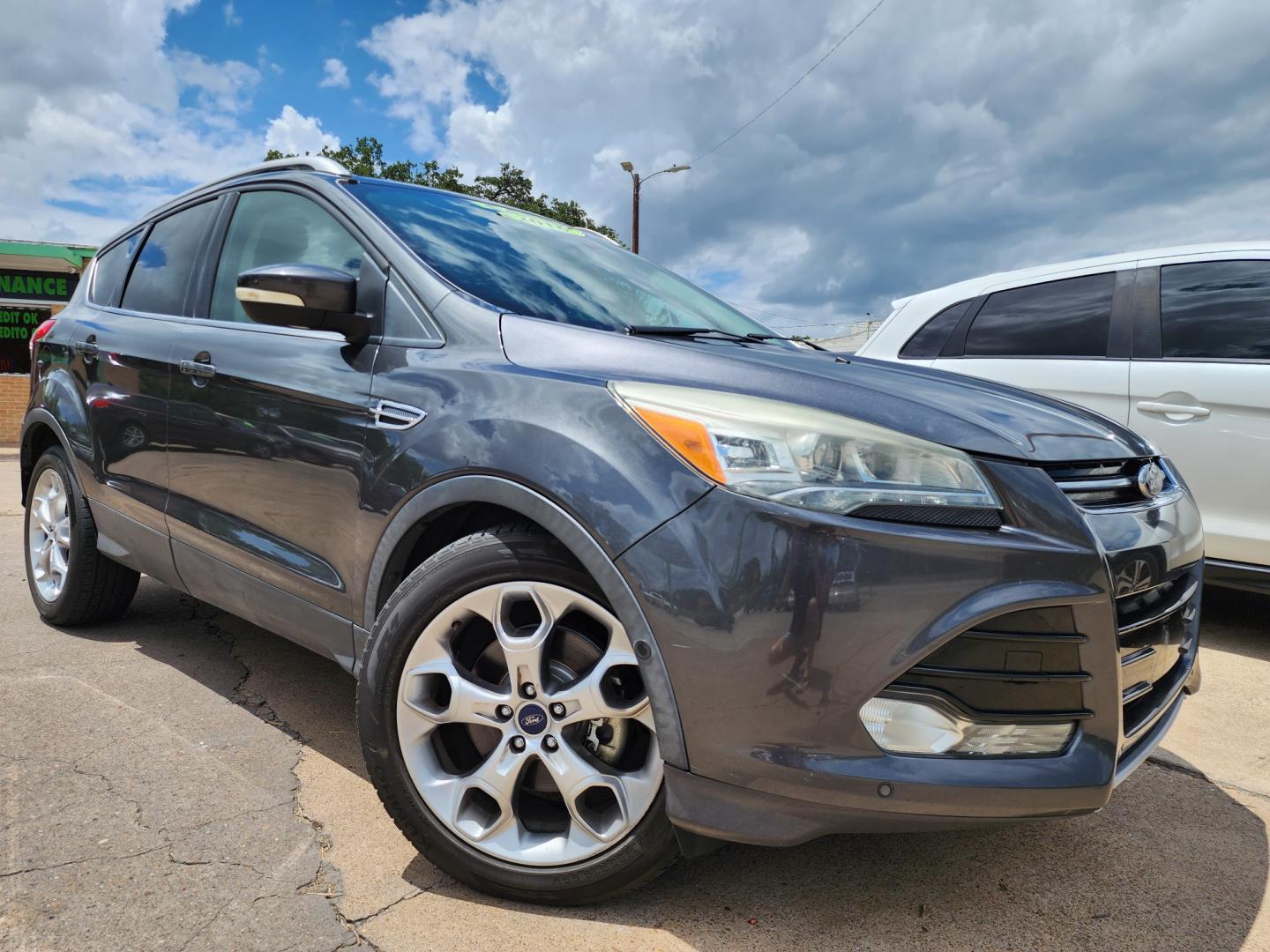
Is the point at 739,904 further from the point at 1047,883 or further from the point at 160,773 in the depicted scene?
the point at 160,773

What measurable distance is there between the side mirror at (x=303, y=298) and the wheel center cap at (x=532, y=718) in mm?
1022

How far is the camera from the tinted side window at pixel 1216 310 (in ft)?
12.4

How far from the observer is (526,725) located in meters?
1.82

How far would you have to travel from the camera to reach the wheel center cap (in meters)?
1.81

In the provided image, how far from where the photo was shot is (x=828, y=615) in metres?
1.50

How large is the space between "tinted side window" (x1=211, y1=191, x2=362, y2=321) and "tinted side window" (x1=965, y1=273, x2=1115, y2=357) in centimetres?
332

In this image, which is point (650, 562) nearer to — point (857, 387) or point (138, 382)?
point (857, 387)

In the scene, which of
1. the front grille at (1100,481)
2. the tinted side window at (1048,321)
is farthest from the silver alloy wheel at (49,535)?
the tinted side window at (1048,321)

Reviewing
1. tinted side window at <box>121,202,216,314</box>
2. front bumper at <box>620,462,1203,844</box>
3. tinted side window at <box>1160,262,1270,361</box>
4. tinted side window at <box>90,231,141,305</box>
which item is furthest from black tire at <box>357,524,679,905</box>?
tinted side window at <box>1160,262,1270,361</box>

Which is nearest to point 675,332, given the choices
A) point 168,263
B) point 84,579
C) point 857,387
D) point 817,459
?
point 857,387

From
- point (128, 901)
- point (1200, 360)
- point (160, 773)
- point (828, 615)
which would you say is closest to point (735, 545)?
point (828, 615)

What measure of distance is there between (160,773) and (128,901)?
0.63 meters

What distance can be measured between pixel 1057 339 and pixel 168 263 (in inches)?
153

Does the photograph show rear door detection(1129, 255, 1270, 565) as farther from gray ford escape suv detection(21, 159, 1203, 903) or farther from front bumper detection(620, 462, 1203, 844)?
front bumper detection(620, 462, 1203, 844)
